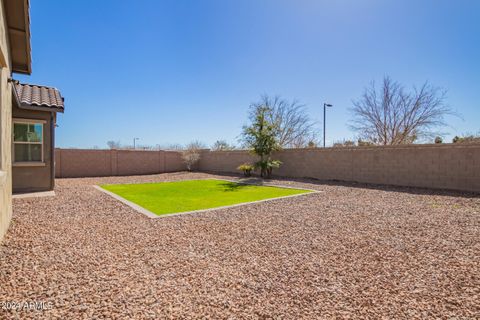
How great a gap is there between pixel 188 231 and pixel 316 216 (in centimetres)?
A: 325

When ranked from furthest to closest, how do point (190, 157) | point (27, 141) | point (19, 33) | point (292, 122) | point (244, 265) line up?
point (292, 122) < point (190, 157) < point (27, 141) < point (19, 33) < point (244, 265)

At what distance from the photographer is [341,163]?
13.4m

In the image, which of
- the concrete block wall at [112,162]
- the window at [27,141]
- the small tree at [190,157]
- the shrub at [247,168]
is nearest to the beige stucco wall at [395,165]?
the shrub at [247,168]

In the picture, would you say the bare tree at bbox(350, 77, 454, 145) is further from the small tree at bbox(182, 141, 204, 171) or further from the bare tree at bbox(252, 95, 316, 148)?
the small tree at bbox(182, 141, 204, 171)

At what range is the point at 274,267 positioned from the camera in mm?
3389

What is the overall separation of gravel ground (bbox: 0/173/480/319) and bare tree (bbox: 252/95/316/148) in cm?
2365

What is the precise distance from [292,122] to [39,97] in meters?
25.2

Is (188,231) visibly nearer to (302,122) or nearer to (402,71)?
(402,71)

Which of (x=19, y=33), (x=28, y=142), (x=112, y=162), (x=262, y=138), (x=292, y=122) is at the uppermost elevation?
(x=292, y=122)

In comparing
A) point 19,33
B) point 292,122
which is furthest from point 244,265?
point 292,122

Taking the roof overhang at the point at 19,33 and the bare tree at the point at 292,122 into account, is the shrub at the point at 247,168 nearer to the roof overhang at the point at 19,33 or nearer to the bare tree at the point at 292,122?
the roof overhang at the point at 19,33

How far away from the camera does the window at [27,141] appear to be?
28.5ft

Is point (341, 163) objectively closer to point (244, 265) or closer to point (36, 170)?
point (244, 265)

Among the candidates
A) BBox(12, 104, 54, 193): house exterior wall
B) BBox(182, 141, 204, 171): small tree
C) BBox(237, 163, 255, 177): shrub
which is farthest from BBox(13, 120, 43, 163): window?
BBox(182, 141, 204, 171): small tree
